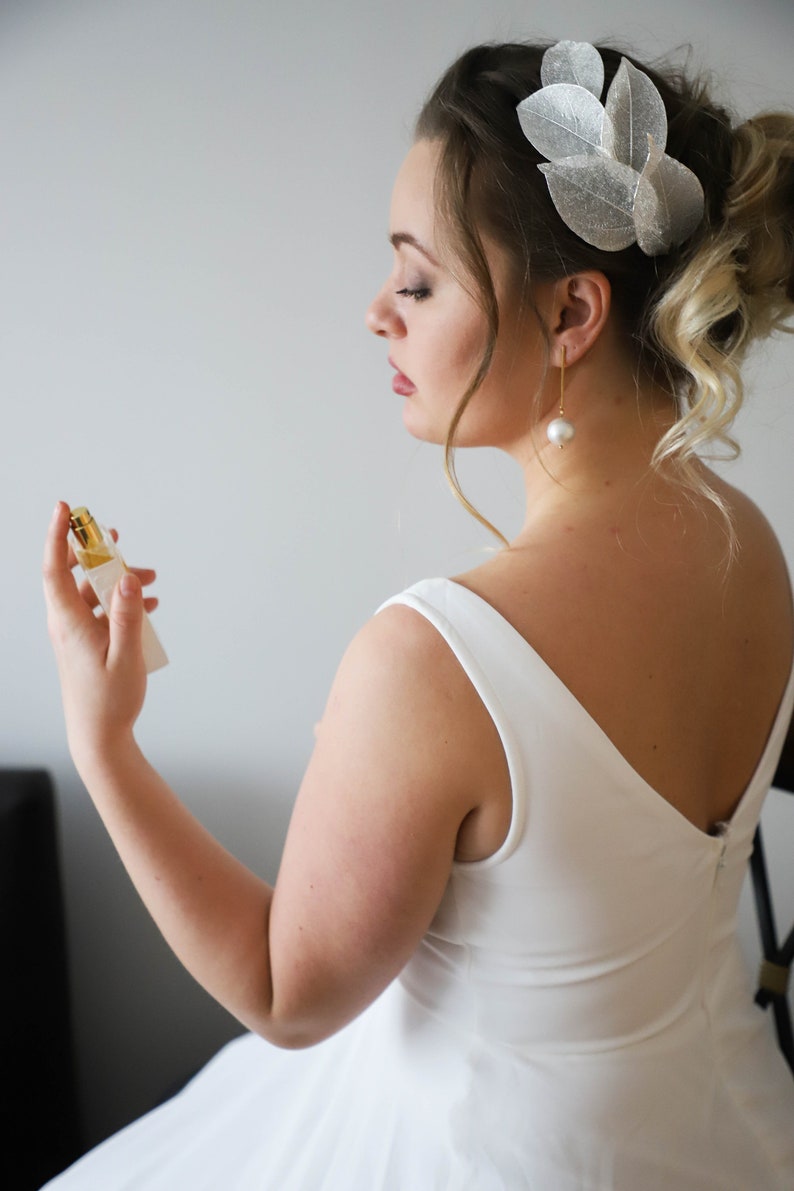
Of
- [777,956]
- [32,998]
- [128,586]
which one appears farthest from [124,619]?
[32,998]

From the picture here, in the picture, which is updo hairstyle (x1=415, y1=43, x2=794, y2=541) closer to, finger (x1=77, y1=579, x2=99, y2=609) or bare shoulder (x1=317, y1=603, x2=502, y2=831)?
bare shoulder (x1=317, y1=603, x2=502, y2=831)

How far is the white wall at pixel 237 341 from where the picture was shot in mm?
1328

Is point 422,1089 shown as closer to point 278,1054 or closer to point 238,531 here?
point 278,1054

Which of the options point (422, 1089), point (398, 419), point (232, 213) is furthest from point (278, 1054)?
point (232, 213)

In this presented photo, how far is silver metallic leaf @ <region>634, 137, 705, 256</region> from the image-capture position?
69 cm

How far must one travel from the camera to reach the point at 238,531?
1437 millimetres

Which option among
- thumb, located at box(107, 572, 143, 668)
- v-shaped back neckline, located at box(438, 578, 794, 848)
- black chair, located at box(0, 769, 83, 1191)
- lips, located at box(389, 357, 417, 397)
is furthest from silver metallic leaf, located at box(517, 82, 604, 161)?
black chair, located at box(0, 769, 83, 1191)

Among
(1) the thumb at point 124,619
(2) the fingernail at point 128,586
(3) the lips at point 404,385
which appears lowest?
(1) the thumb at point 124,619

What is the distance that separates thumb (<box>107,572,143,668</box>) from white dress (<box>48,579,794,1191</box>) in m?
0.21

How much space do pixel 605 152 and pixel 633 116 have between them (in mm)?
42

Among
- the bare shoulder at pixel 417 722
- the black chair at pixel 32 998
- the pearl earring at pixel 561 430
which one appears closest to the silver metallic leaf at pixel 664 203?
the pearl earring at pixel 561 430

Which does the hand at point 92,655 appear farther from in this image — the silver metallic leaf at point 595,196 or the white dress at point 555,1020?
the silver metallic leaf at point 595,196

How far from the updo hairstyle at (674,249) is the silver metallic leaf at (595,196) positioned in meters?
0.03

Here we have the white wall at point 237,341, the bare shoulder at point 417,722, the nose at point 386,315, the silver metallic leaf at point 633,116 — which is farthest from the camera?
the white wall at point 237,341
